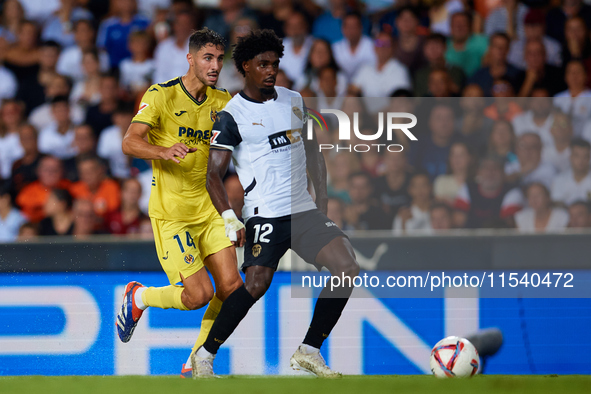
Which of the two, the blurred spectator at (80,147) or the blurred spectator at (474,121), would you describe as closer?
the blurred spectator at (474,121)

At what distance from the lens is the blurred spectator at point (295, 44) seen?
24.8 ft

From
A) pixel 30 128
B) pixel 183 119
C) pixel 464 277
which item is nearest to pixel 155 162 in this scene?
pixel 183 119

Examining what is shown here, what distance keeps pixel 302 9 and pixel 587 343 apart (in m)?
4.71

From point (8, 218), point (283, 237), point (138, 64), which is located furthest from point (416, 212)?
point (8, 218)

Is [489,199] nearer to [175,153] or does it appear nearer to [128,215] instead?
[175,153]

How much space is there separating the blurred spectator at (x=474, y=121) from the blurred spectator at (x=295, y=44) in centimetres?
180

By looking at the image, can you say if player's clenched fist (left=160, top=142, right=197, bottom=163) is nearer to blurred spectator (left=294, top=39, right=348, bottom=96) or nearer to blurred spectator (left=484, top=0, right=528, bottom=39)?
blurred spectator (left=294, top=39, right=348, bottom=96)

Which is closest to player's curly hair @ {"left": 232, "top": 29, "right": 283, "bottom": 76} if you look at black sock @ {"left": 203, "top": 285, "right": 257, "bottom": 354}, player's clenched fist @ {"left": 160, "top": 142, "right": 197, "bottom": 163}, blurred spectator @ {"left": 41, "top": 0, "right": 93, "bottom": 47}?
player's clenched fist @ {"left": 160, "top": 142, "right": 197, "bottom": 163}

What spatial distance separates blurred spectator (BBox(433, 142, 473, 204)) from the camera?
628cm

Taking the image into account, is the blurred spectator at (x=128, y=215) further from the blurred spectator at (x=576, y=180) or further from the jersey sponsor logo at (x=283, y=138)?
the blurred spectator at (x=576, y=180)

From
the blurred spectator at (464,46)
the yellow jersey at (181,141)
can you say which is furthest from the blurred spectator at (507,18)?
the yellow jersey at (181,141)

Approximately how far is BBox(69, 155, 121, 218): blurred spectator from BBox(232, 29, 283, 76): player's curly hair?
265 cm

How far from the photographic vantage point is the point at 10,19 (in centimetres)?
848

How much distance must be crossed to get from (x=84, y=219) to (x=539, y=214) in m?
4.16
